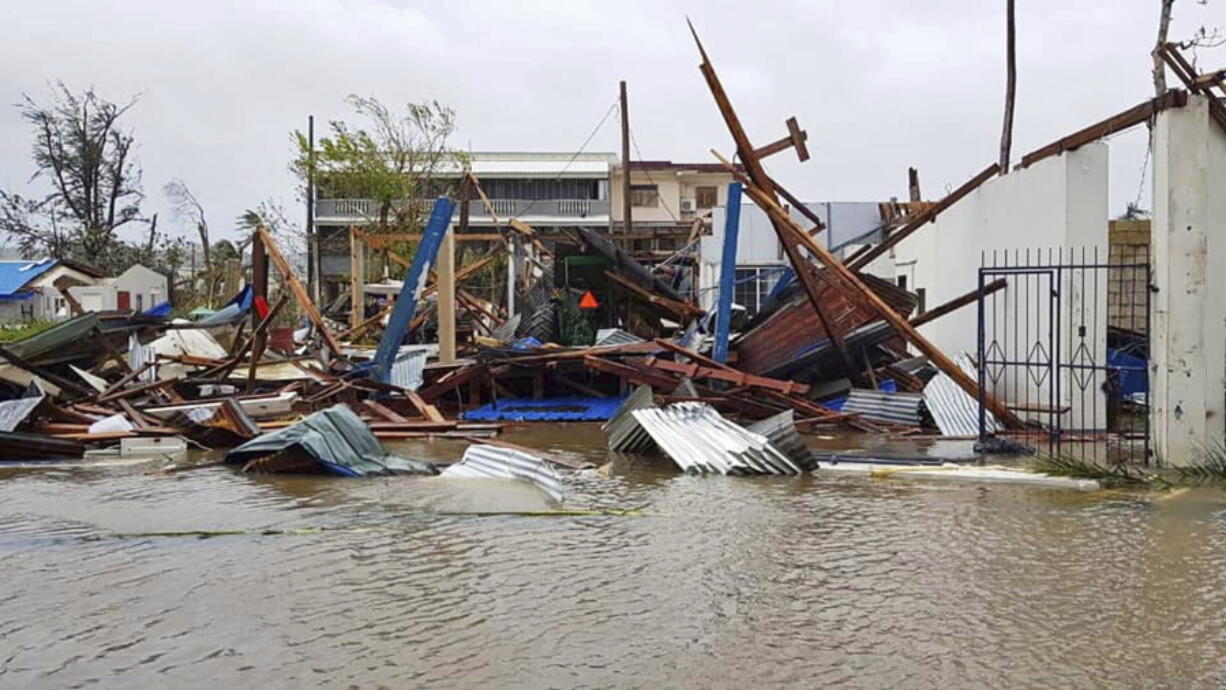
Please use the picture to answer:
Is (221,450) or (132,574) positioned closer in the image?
(132,574)

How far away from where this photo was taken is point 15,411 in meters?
12.1

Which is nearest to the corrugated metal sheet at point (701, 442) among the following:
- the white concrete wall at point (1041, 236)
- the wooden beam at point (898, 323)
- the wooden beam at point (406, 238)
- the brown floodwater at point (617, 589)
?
the brown floodwater at point (617, 589)

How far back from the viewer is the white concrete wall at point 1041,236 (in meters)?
12.4

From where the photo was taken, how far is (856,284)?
12500 millimetres

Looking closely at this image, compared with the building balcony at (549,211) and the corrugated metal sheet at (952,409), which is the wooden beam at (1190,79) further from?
the building balcony at (549,211)

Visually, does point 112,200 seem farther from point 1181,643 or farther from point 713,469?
Result: point 1181,643

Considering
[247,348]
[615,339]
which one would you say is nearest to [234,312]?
[247,348]

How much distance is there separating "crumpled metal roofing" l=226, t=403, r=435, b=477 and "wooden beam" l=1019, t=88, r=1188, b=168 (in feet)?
23.7

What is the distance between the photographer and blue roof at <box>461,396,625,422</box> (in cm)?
1516

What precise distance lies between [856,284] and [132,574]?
346 inches

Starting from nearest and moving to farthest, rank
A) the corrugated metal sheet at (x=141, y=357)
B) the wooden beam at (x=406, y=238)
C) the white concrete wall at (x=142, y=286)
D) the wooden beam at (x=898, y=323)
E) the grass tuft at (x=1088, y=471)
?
the grass tuft at (x=1088, y=471)
the wooden beam at (x=898, y=323)
the corrugated metal sheet at (x=141, y=357)
the wooden beam at (x=406, y=238)
the white concrete wall at (x=142, y=286)

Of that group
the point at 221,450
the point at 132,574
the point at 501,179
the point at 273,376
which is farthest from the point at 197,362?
the point at 501,179

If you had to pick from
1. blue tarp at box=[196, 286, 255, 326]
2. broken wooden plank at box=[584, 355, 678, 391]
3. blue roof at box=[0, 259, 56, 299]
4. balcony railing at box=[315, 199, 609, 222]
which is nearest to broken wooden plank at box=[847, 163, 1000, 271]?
broken wooden plank at box=[584, 355, 678, 391]

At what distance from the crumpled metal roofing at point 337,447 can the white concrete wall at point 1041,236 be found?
734cm
